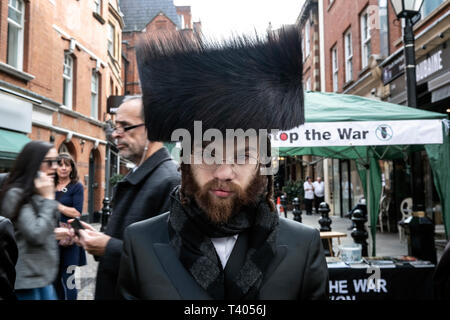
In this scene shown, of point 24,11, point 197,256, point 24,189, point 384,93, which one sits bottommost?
point 197,256

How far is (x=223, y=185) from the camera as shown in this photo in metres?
1.46

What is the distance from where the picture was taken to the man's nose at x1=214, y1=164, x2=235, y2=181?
1.45 metres

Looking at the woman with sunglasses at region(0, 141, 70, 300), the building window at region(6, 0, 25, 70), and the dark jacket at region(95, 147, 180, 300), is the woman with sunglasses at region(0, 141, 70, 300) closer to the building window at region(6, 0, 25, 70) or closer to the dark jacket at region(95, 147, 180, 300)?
the dark jacket at region(95, 147, 180, 300)

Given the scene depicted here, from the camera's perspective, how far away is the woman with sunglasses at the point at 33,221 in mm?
3051

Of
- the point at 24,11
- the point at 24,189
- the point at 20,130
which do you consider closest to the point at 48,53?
the point at 24,11

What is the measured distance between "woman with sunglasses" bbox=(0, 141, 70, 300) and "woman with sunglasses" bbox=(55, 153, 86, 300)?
0.74 metres

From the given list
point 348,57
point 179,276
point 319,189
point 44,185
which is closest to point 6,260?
point 179,276

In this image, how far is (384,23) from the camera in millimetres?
12266

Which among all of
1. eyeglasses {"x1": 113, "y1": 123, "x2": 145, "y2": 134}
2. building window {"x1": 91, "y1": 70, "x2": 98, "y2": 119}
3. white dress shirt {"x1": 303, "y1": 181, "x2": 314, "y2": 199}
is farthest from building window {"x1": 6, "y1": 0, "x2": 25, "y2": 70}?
white dress shirt {"x1": 303, "y1": 181, "x2": 314, "y2": 199}

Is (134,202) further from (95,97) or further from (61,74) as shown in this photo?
(95,97)

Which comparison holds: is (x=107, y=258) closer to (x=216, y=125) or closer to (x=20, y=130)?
(x=216, y=125)

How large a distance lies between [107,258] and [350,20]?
15594 mm

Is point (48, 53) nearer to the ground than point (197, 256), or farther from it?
farther from it
